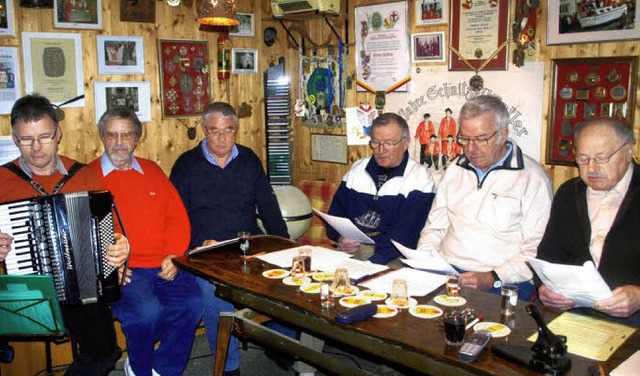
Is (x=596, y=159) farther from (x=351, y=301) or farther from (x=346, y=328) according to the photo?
(x=346, y=328)

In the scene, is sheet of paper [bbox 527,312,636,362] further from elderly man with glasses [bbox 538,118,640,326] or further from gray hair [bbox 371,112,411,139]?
gray hair [bbox 371,112,411,139]

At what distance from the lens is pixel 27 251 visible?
257 cm

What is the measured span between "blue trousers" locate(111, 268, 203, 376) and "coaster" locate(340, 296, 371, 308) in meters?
1.28

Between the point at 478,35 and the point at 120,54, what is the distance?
2436mm

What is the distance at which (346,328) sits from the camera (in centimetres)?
202

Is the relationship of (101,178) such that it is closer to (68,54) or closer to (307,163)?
(68,54)

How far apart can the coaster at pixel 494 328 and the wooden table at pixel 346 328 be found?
0.08 ft

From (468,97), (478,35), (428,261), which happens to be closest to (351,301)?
(428,261)

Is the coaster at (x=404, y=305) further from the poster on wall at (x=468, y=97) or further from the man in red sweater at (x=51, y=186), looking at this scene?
the poster on wall at (x=468, y=97)

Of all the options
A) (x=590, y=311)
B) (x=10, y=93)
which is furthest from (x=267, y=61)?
(x=590, y=311)

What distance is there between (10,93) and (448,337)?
316 cm

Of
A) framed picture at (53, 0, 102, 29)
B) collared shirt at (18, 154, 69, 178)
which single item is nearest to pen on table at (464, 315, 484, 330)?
collared shirt at (18, 154, 69, 178)

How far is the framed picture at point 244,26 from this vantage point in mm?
4746

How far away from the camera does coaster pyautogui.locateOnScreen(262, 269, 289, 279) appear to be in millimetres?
2525
